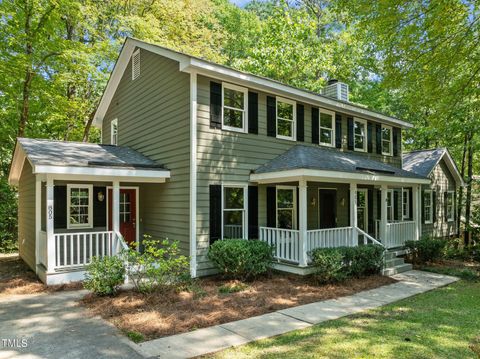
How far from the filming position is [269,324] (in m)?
5.75

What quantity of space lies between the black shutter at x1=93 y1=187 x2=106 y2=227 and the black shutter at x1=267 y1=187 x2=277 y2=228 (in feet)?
16.9

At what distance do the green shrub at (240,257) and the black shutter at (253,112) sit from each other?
11.2ft

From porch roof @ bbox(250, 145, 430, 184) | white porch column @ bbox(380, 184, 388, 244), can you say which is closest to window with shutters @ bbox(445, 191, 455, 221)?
porch roof @ bbox(250, 145, 430, 184)

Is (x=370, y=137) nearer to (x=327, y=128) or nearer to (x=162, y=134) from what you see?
(x=327, y=128)

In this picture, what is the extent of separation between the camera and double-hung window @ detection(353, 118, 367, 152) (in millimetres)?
13383

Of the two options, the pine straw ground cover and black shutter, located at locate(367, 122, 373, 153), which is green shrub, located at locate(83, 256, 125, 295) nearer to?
the pine straw ground cover

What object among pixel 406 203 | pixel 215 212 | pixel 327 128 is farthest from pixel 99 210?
pixel 406 203

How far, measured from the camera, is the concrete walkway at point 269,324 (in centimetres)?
471

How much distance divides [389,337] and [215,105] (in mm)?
6718

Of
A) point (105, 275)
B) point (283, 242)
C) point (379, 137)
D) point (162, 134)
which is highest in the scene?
point (379, 137)

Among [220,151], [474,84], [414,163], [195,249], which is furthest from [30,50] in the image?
[414,163]

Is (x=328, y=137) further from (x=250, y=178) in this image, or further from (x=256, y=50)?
(x=256, y=50)

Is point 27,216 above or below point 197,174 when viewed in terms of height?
below

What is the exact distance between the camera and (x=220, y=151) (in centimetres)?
927
